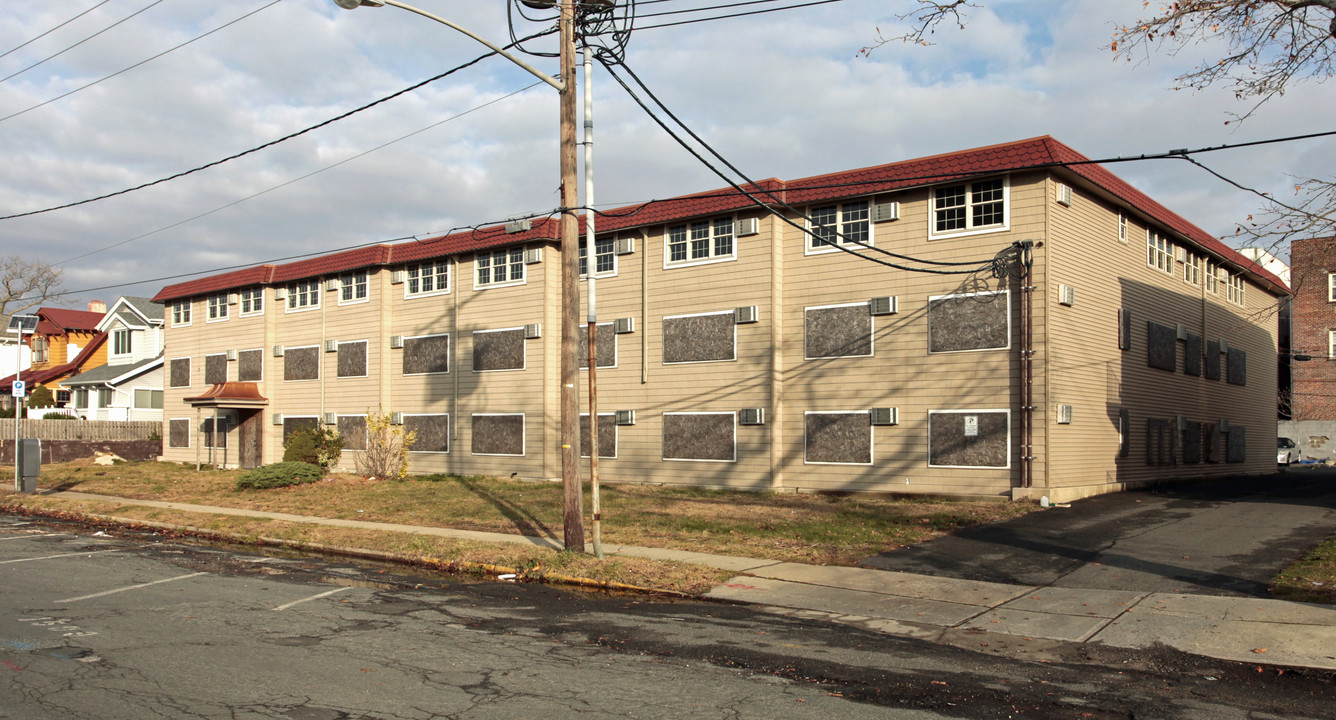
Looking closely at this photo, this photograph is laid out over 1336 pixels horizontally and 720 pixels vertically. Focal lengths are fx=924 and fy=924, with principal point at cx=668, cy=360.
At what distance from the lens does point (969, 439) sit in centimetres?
2155

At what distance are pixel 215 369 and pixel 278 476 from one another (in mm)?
15881

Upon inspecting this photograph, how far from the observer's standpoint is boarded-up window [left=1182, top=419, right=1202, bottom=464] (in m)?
27.9

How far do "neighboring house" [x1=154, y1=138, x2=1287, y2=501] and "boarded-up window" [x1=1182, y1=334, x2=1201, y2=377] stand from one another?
3.6 inches

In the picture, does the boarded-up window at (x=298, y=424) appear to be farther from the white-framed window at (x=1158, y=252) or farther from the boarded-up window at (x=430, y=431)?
the white-framed window at (x=1158, y=252)

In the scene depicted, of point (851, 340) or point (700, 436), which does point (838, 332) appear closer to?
point (851, 340)

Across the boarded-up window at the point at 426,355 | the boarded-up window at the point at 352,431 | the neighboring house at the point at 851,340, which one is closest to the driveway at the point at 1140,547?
the neighboring house at the point at 851,340

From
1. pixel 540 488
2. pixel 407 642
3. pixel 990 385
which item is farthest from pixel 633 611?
pixel 540 488

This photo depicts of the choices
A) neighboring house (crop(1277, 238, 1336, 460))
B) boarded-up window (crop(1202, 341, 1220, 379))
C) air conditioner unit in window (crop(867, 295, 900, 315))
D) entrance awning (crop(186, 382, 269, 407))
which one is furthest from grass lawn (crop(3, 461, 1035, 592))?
neighboring house (crop(1277, 238, 1336, 460))

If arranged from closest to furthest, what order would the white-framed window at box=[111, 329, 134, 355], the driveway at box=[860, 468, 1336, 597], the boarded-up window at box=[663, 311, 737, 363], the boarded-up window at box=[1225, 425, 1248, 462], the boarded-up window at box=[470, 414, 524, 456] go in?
the driveway at box=[860, 468, 1336, 597] < the boarded-up window at box=[663, 311, 737, 363] < the boarded-up window at box=[470, 414, 524, 456] < the boarded-up window at box=[1225, 425, 1248, 462] < the white-framed window at box=[111, 329, 134, 355]

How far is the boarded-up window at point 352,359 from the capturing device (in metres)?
34.2

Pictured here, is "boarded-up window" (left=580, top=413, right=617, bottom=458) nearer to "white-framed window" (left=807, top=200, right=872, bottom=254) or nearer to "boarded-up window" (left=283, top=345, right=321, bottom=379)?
"white-framed window" (left=807, top=200, right=872, bottom=254)

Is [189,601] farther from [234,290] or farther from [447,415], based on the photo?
[234,290]

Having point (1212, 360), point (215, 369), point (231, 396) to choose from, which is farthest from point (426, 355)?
point (1212, 360)

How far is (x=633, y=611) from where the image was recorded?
1098cm
